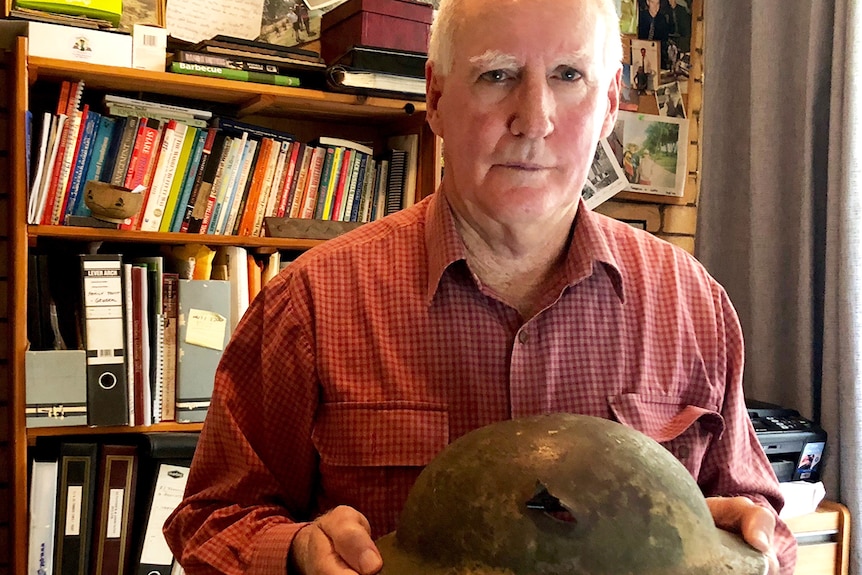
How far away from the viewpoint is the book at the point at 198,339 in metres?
1.98

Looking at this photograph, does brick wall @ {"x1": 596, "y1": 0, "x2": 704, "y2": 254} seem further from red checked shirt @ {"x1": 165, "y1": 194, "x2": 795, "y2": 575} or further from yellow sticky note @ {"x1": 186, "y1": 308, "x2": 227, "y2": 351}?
red checked shirt @ {"x1": 165, "y1": 194, "x2": 795, "y2": 575}

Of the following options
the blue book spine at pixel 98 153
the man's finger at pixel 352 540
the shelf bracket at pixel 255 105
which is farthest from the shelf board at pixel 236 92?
the man's finger at pixel 352 540

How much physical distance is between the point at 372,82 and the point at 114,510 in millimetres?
1213

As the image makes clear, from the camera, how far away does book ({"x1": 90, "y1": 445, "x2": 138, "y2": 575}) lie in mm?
1926

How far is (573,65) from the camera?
1019mm

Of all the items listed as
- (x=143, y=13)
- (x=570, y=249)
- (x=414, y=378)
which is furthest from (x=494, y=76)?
(x=143, y=13)

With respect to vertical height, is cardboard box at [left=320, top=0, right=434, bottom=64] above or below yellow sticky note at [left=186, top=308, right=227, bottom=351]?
above

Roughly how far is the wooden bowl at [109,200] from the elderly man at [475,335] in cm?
94

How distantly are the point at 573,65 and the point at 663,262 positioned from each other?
0.32 meters

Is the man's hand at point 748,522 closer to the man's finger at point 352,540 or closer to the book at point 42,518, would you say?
the man's finger at point 352,540

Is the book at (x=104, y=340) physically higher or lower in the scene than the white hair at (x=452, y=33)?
lower

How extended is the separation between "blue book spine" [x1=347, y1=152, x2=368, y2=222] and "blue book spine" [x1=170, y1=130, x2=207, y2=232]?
43 centimetres

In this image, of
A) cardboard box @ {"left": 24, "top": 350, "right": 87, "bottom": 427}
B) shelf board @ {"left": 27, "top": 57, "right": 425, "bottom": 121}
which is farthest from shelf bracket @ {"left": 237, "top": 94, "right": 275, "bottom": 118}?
cardboard box @ {"left": 24, "top": 350, "right": 87, "bottom": 427}

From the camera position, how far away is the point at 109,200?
1881 millimetres
